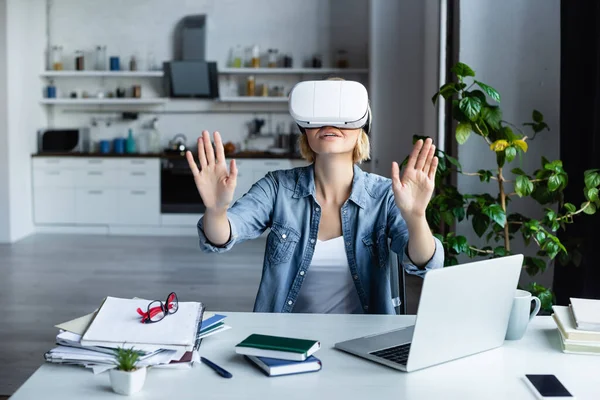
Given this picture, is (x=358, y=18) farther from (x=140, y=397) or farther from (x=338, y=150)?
(x=140, y=397)

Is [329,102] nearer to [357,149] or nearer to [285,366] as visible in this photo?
[357,149]

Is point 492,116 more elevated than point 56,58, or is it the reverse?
point 56,58

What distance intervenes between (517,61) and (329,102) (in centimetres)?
227

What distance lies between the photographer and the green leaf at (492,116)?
339 centimetres

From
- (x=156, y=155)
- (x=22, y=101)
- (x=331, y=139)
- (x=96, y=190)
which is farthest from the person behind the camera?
(x=96, y=190)

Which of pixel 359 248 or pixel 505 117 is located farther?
pixel 505 117

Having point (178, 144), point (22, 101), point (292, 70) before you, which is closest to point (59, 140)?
point (22, 101)

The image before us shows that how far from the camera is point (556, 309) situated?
195 centimetres

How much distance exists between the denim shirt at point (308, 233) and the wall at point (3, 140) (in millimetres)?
5542

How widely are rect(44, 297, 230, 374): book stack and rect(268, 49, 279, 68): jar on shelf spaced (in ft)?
21.4

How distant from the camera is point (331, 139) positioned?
2145 millimetres

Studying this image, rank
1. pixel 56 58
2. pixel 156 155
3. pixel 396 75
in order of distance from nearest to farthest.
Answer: pixel 396 75 → pixel 156 155 → pixel 56 58

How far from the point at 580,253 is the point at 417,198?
1886mm

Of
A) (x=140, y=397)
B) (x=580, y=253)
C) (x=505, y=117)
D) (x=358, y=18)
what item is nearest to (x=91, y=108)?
(x=358, y=18)
